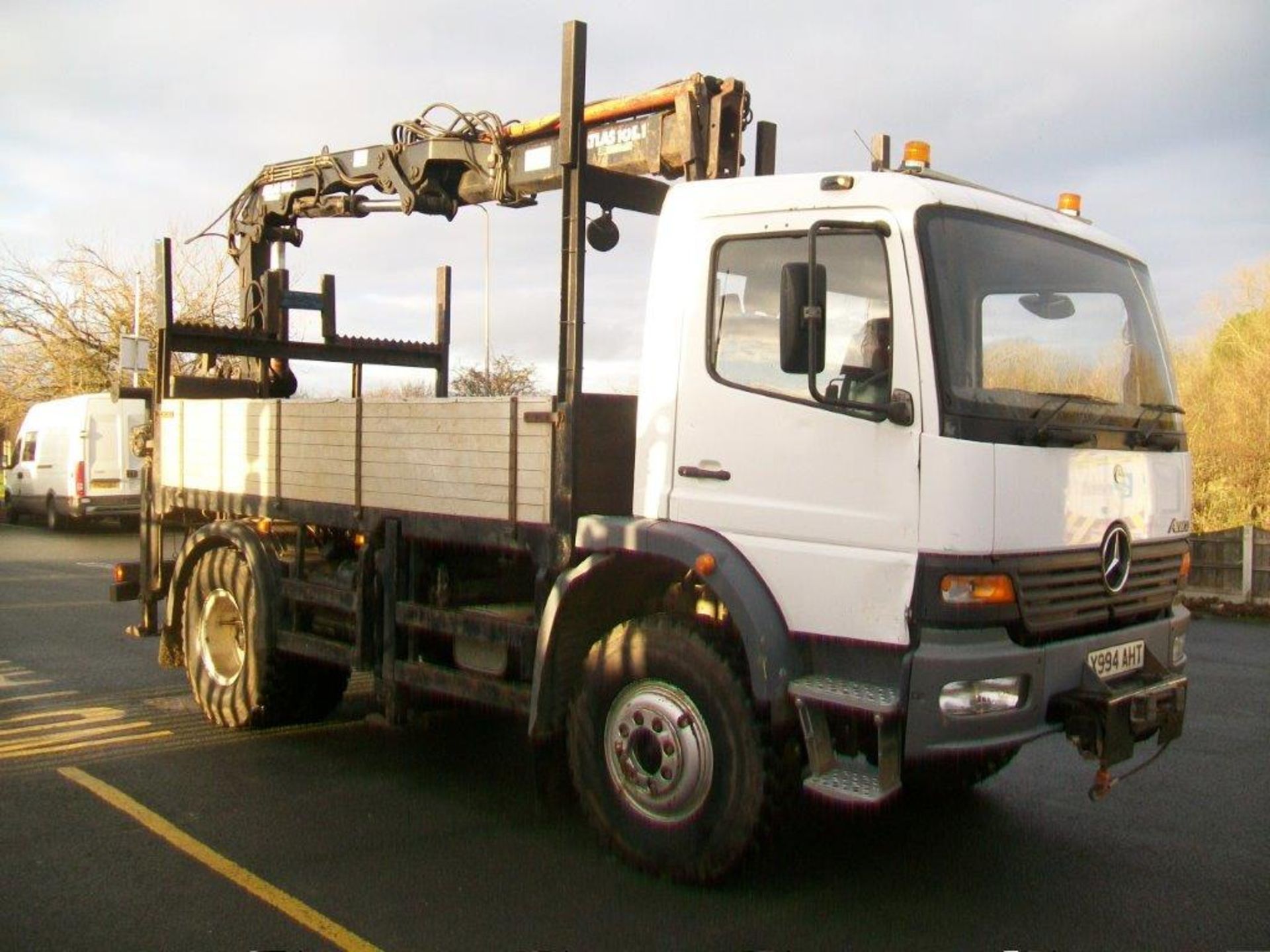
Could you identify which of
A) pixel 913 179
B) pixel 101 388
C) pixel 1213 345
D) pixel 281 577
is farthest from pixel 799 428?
pixel 101 388

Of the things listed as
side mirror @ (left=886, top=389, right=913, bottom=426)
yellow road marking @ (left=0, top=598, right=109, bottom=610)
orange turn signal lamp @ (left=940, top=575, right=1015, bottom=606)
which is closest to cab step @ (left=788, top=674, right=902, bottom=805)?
orange turn signal lamp @ (left=940, top=575, right=1015, bottom=606)

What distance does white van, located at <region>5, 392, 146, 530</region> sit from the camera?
21609mm

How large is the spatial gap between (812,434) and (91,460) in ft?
66.1

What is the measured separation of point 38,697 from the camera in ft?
25.7

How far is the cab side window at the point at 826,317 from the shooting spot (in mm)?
4340

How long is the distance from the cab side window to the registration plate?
1.31 m

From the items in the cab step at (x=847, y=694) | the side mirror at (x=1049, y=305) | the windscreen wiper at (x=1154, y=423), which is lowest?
the cab step at (x=847, y=694)

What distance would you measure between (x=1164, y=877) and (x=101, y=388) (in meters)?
31.2

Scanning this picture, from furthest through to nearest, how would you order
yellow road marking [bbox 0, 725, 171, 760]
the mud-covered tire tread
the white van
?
the white van, the mud-covered tire tread, yellow road marking [bbox 0, 725, 171, 760]

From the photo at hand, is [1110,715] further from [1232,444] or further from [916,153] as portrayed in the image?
[1232,444]

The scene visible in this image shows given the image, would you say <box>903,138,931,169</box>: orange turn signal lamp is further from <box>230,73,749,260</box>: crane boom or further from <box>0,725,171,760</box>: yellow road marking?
<box>0,725,171,760</box>: yellow road marking

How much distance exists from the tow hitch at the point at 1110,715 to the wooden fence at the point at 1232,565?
1066 cm

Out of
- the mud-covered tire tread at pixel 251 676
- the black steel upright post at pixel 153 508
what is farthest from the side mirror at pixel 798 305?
the black steel upright post at pixel 153 508

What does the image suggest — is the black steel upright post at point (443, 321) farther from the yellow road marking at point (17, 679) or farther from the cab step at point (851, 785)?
the cab step at point (851, 785)
